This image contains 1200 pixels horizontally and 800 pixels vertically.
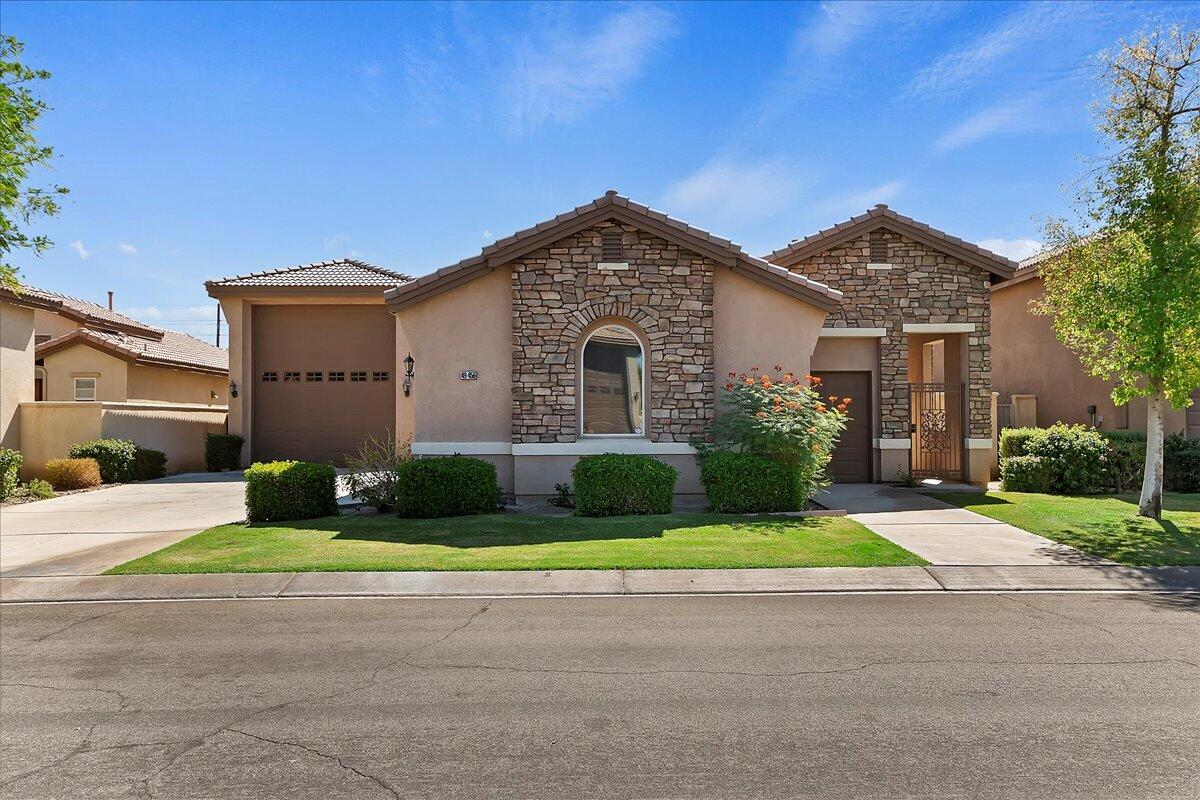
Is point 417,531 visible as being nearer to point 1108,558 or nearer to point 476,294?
point 476,294

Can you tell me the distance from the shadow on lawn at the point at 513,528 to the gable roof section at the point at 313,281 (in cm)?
1132

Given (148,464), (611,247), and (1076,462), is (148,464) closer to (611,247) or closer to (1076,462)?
(611,247)

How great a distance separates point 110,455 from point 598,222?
14.5m

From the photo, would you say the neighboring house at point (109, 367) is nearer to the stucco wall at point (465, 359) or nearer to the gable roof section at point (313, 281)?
the gable roof section at point (313, 281)

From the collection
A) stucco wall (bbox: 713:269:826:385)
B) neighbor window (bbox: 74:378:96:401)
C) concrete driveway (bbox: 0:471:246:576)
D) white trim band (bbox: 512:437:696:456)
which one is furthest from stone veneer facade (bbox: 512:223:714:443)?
neighbor window (bbox: 74:378:96:401)

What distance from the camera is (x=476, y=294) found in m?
14.2

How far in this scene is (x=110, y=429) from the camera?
19.8 metres

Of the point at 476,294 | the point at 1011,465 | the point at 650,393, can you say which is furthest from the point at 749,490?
the point at 1011,465

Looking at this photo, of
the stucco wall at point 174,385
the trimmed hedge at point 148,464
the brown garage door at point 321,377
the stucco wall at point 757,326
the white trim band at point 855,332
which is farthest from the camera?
the stucco wall at point 174,385

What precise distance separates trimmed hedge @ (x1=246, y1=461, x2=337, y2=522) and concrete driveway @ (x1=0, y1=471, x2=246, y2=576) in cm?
104

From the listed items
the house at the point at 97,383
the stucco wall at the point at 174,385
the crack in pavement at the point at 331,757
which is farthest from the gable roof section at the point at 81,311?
the crack in pavement at the point at 331,757

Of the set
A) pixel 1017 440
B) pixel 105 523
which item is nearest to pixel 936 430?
pixel 1017 440

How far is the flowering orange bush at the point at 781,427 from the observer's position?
1250 centimetres

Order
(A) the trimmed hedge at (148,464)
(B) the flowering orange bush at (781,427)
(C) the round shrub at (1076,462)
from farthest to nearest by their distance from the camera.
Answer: (A) the trimmed hedge at (148,464) < (C) the round shrub at (1076,462) < (B) the flowering orange bush at (781,427)
